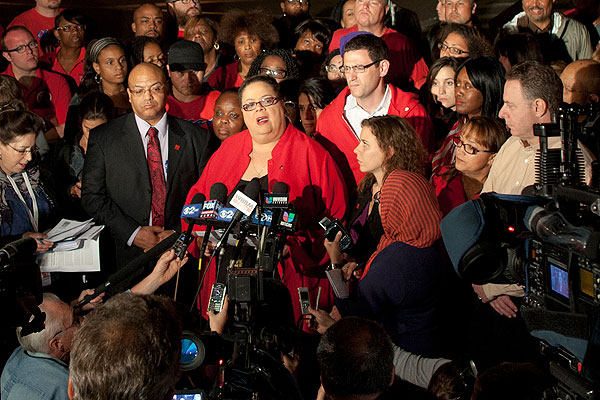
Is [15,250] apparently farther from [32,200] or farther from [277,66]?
[277,66]

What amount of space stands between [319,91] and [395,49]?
109 cm

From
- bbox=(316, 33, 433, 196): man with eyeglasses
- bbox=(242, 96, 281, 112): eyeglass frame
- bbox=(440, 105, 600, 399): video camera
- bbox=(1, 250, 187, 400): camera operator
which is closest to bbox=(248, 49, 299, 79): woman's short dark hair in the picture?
bbox=(316, 33, 433, 196): man with eyeglasses

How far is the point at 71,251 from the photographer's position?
3912mm

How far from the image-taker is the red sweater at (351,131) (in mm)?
4570

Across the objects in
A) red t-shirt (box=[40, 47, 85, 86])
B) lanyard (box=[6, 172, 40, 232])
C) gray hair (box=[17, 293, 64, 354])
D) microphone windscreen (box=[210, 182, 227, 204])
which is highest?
red t-shirt (box=[40, 47, 85, 86])

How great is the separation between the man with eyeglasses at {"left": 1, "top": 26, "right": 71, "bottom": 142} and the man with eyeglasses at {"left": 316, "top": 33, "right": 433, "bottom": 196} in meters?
2.72

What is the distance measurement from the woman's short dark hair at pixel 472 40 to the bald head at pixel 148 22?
9.59 feet

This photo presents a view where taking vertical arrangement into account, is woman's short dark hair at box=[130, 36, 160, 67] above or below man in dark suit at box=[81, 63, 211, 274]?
above

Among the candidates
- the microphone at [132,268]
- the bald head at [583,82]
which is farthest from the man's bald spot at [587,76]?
the microphone at [132,268]

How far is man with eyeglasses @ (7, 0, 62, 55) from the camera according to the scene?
6992mm

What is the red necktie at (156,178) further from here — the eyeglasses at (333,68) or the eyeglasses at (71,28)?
the eyeglasses at (71,28)

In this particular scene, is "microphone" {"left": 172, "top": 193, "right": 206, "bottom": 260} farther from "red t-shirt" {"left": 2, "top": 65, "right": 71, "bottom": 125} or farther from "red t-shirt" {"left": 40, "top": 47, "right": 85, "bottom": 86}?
"red t-shirt" {"left": 40, "top": 47, "right": 85, "bottom": 86}

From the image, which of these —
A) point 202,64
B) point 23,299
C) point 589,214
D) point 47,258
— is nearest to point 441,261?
point 589,214

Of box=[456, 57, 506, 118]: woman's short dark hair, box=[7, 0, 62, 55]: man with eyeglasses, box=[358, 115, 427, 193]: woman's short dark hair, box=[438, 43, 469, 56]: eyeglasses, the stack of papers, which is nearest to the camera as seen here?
box=[358, 115, 427, 193]: woman's short dark hair
